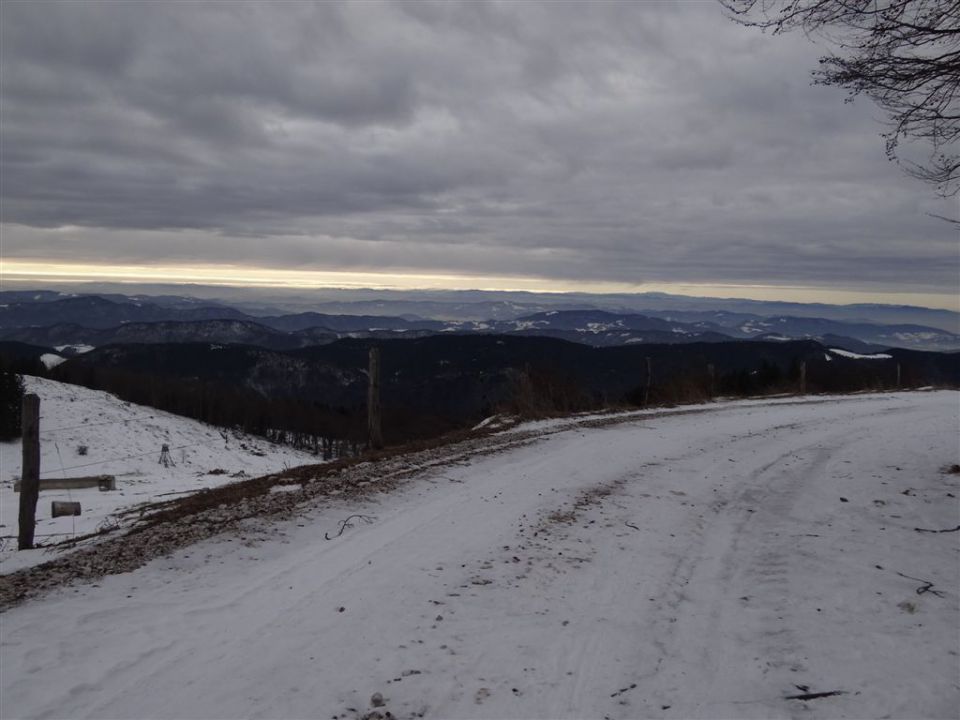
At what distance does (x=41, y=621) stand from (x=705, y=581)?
18.5ft

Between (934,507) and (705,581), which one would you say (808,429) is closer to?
(934,507)

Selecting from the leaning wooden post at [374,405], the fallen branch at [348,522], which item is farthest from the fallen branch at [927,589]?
the leaning wooden post at [374,405]

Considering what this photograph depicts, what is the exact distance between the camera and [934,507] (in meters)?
7.90

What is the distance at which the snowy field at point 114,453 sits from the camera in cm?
2614

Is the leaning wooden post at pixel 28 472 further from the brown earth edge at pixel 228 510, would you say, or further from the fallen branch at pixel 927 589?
the fallen branch at pixel 927 589

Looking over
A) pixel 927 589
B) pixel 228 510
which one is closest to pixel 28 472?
pixel 228 510

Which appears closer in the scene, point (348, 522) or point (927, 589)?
point (927, 589)

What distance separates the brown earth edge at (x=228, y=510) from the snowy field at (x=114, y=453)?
1041 cm

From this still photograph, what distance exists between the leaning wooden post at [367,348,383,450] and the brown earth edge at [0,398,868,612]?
96cm

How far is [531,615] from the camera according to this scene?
17.1ft

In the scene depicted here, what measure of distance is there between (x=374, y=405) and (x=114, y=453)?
158 feet

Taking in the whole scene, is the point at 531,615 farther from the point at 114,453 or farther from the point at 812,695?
the point at 114,453

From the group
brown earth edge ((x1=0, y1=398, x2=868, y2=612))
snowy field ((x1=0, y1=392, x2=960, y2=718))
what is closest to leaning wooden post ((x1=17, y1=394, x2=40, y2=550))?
brown earth edge ((x1=0, y1=398, x2=868, y2=612))

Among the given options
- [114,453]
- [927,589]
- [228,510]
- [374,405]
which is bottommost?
[114,453]
